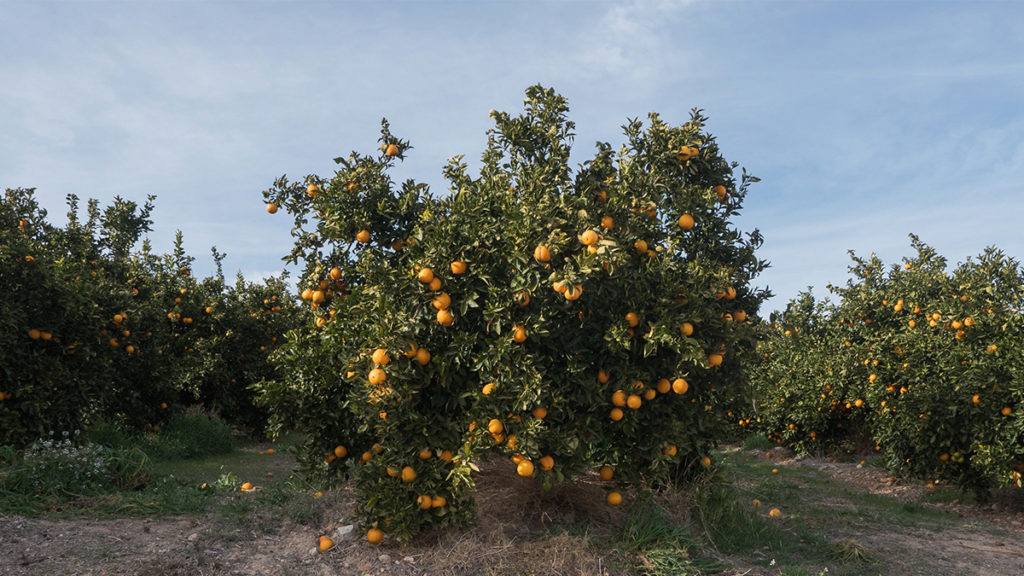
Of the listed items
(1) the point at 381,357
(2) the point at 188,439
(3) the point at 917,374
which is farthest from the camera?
(2) the point at 188,439

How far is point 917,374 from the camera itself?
28.4ft

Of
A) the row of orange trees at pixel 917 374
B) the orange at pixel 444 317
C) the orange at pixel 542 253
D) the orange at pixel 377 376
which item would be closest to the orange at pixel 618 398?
the orange at pixel 542 253

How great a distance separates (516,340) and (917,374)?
6.82 metres

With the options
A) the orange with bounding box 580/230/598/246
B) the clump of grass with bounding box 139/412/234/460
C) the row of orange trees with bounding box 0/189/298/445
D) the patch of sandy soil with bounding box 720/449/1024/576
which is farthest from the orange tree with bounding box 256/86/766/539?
the clump of grass with bounding box 139/412/234/460

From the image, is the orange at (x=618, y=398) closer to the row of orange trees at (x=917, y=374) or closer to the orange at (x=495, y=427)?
the orange at (x=495, y=427)

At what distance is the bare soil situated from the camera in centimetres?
437

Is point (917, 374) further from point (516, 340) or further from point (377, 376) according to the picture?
point (377, 376)

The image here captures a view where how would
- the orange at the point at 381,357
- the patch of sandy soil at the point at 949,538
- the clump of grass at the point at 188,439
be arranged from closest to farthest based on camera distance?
the orange at the point at 381,357
the patch of sandy soil at the point at 949,538
the clump of grass at the point at 188,439

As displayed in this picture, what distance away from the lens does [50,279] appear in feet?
24.8

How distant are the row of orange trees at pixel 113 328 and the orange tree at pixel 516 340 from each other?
3.59 m

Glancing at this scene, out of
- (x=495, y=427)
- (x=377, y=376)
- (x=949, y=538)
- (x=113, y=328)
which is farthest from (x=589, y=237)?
(x=113, y=328)

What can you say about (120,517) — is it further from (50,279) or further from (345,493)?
(50,279)

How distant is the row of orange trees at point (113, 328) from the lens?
291 inches

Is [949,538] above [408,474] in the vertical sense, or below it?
below
